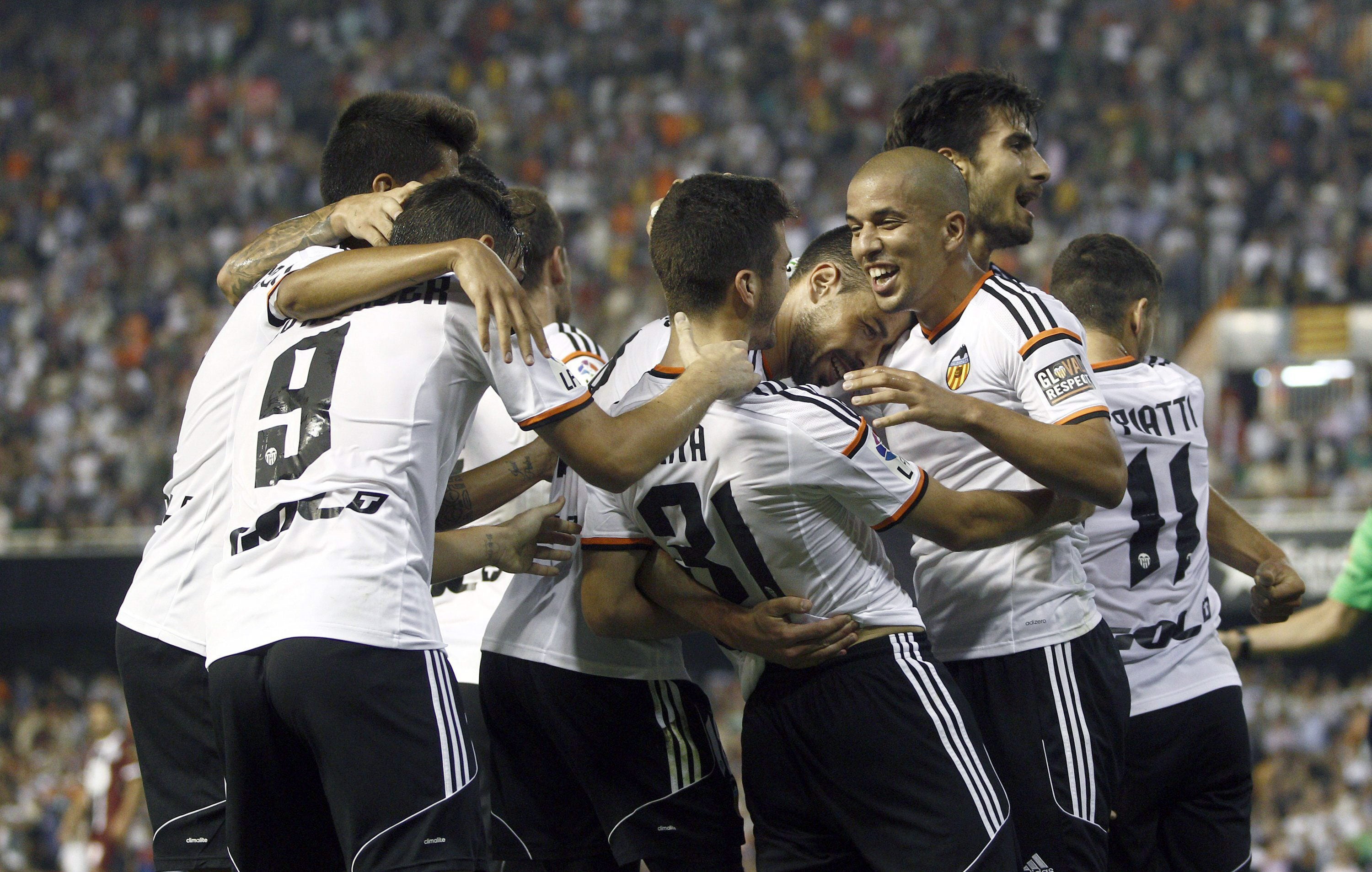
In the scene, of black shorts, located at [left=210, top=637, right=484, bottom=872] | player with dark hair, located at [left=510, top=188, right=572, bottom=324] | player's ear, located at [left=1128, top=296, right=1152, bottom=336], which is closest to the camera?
black shorts, located at [left=210, top=637, right=484, bottom=872]

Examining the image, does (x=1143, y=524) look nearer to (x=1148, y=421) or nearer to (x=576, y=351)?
(x=1148, y=421)

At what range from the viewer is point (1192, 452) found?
4539 millimetres

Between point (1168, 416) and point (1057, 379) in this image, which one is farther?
point (1168, 416)

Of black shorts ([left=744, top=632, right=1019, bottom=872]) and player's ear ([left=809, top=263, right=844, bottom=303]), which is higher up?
player's ear ([left=809, top=263, right=844, bottom=303])

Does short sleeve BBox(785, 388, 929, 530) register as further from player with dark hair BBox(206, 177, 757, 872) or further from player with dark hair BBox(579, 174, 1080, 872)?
player with dark hair BBox(206, 177, 757, 872)

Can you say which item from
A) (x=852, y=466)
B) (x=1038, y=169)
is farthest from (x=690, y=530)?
(x=1038, y=169)

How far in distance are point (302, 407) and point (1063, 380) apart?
1886mm

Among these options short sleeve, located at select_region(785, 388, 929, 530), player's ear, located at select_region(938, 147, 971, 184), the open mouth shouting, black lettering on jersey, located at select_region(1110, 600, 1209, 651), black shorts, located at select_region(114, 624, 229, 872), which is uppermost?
player's ear, located at select_region(938, 147, 971, 184)

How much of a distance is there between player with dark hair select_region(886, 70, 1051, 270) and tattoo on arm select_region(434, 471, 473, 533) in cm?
166

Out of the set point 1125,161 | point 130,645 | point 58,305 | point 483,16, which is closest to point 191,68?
point 483,16

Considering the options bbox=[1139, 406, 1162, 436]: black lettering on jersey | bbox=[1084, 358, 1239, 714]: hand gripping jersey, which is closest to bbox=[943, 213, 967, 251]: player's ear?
bbox=[1084, 358, 1239, 714]: hand gripping jersey

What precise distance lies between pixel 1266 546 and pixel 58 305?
19291 millimetres

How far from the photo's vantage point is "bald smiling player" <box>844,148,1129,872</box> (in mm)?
3654

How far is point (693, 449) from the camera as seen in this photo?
3381 millimetres
